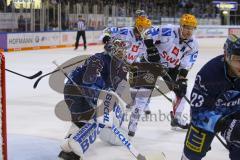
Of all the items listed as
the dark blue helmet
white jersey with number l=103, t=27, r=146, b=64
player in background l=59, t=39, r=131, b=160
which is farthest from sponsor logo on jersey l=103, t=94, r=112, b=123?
white jersey with number l=103, t=27, r=146, b=64

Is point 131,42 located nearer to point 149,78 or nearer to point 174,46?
point 174,46

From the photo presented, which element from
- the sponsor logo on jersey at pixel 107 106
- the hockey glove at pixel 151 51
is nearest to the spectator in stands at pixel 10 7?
the hockey glove at pixel 151 51

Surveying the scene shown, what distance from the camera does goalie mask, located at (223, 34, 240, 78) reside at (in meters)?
2.20

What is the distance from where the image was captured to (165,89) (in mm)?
6496

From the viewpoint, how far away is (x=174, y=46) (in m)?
5.02

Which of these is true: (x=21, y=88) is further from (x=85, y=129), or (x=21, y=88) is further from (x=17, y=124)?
(x=85, y=129)

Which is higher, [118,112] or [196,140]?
[196,140]

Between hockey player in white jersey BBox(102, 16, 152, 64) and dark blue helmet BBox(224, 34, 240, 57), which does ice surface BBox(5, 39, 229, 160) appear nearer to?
hockey player in white jersey BBox(102, 16, 152, 64)

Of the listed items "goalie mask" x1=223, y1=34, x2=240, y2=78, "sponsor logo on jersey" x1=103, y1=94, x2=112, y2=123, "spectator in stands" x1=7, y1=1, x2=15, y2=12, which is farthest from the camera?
"spectator in stands" x1=7, y1=1, x2=15, y2=12

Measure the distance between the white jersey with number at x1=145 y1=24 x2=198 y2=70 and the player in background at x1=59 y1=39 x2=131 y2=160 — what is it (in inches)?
53.5

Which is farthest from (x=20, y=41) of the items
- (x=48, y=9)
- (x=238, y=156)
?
(x=238, y=156)

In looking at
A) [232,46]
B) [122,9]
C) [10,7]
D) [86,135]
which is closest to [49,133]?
[86,135]

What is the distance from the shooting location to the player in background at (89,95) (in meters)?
3.43

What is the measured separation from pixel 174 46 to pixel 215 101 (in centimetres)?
269
